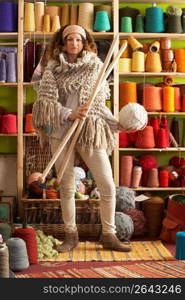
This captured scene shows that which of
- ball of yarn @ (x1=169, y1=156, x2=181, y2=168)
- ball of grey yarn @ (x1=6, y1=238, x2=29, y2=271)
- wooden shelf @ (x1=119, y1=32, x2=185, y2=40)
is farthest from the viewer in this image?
ball of yarn @ (x1=169, y1=156, x2=181, y2=168)

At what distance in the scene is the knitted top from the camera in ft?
12.5

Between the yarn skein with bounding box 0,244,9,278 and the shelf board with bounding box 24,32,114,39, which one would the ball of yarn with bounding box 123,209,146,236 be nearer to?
the shelf board with bounding box 24,32,114,39

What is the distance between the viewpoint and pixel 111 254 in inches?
151

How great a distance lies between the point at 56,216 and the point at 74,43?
1463 millimetres

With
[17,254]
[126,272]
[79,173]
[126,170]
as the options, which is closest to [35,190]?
[79,173]

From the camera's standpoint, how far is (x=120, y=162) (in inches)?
205

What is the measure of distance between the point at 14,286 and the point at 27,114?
9.15 ft

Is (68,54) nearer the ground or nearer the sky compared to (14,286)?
nearer the sky

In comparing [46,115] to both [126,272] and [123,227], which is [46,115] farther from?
[126,272]

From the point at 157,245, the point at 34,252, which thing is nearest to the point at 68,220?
the point at 34,252

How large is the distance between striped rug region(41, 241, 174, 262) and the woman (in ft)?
0.23

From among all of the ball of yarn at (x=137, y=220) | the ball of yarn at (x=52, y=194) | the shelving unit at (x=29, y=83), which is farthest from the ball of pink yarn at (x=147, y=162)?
the ball of yarn at (x=52, y=194)

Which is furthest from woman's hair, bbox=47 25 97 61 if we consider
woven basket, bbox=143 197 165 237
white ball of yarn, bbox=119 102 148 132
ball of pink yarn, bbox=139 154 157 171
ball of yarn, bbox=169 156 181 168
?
ball of yarn, bbox=169 156 181 168

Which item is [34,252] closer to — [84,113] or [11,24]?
[84,113]
